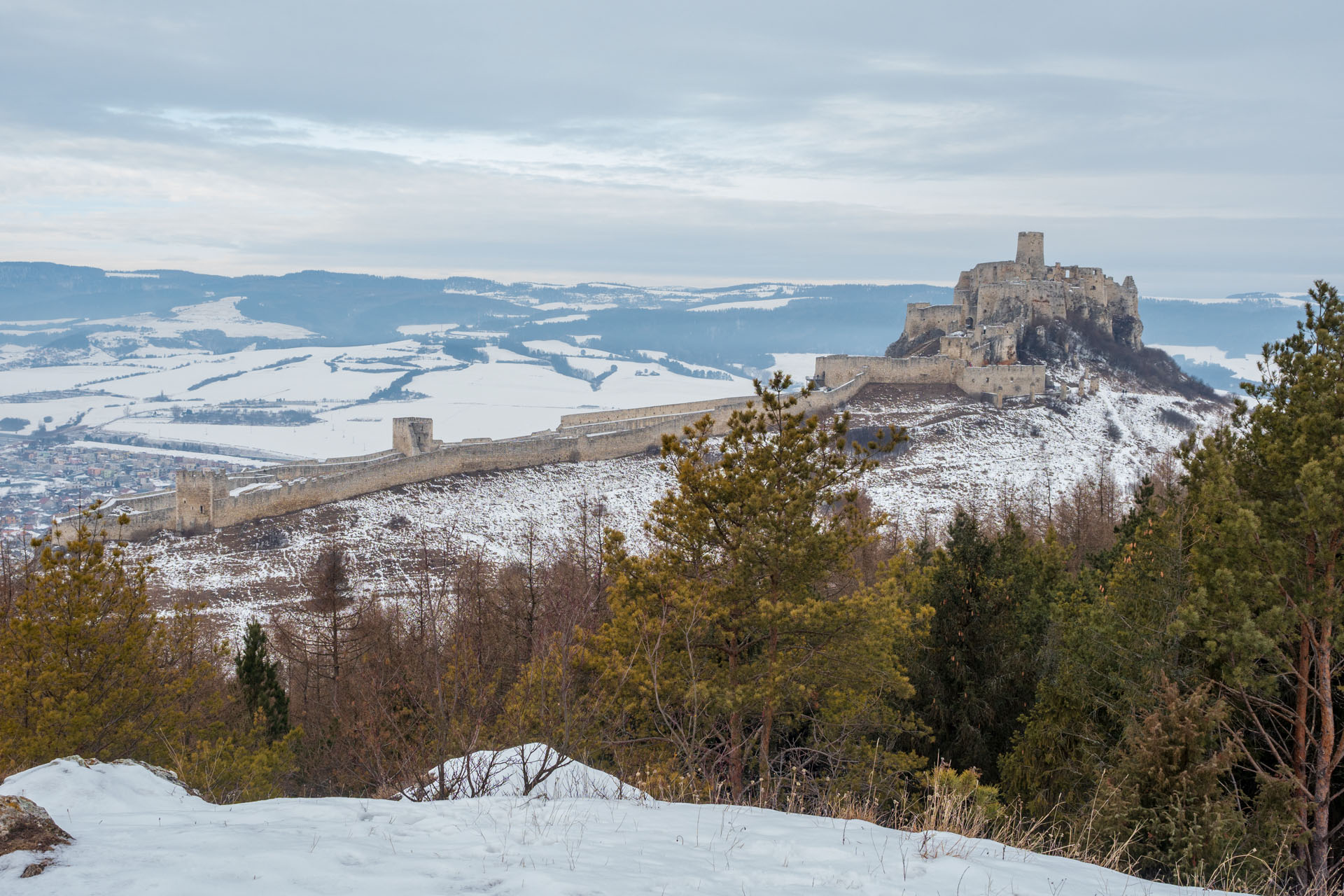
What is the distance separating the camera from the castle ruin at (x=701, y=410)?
38.1 metres

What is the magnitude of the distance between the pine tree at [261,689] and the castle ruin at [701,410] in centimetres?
1759

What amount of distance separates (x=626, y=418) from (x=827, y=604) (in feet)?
158

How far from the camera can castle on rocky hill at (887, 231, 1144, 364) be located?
62.2 m

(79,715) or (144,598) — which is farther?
(144,598)

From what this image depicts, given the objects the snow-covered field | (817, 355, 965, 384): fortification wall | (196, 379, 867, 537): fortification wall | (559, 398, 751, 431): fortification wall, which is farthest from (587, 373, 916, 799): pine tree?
(817, 355, 965, 384): fortification wall

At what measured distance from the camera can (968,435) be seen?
54.0 meters

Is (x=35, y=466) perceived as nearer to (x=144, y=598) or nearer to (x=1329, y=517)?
(x=144, y=598)

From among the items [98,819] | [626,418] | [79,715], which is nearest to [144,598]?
[79,715]

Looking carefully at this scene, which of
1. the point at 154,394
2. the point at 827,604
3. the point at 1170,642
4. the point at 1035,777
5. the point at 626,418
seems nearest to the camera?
the point at 1170,642

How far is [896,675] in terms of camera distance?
40.6 ft

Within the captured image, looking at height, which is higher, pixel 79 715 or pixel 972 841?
pixel 972 841

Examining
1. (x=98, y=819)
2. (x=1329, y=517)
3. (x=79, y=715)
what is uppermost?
(x=1329, y=517)

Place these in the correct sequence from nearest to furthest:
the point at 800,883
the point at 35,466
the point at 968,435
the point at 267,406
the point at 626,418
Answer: the point at 800,883, the point at 968,435, the point at 626,418, the point at 35,466, the point at 267,406

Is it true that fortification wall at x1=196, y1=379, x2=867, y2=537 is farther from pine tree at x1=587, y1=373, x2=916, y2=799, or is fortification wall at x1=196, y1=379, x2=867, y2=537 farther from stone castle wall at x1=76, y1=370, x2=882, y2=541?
pine tree at x1=587, y1=373, x2=916, y2=799
